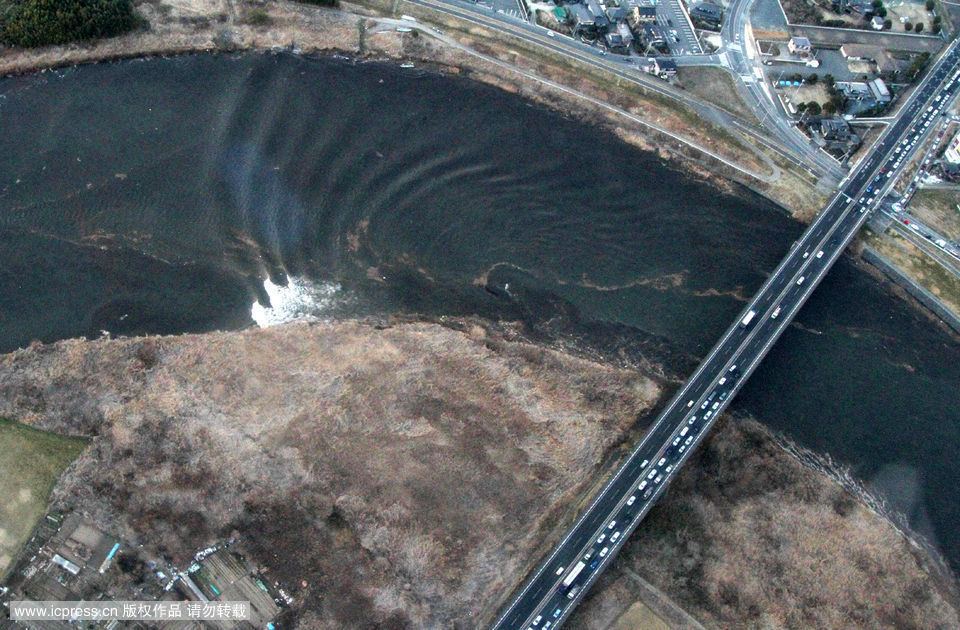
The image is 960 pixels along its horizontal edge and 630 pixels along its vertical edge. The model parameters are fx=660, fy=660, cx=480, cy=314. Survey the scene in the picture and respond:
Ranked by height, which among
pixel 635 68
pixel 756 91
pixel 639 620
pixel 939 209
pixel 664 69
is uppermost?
pixel 756 91

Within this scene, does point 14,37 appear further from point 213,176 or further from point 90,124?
point 213,176

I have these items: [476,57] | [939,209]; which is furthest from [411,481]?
[939,209]

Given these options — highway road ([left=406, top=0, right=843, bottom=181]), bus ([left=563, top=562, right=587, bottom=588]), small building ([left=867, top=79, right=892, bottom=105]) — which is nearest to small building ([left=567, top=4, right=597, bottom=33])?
highway road ([left=406, top=0, right=843, bottom=181])

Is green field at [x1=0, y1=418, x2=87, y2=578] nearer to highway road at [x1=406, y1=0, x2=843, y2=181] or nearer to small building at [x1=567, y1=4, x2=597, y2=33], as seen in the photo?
highway road at [x1=406, y1=0, x2=843, y2=181]

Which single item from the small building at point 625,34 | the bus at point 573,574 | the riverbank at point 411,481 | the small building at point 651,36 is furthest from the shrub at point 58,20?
the bus at point 573,574

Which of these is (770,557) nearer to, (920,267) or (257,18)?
(920,267)

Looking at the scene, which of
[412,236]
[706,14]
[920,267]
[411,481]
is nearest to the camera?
[411,481]
